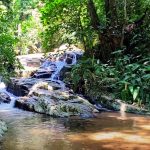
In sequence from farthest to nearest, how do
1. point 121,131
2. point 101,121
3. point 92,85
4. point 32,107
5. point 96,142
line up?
point 92,85 < point 32,107 < point 101,121 < point 121,131 < point 96,142

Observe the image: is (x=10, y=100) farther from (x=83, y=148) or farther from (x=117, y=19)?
(x=83, y=148)

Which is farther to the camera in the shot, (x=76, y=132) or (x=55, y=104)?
(x=55, y=104)

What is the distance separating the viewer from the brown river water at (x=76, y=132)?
8.86 meters

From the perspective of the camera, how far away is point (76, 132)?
1021 centimetres

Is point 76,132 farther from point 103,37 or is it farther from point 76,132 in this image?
point 103,37

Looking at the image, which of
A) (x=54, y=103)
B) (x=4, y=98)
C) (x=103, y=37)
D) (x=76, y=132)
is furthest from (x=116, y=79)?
(x=76, y=132)

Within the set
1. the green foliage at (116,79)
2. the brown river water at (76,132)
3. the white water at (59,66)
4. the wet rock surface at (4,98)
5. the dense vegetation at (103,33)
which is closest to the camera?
the brown river water at (76,132)

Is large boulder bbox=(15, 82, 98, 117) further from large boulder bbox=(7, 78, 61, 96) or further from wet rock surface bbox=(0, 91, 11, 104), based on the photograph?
large boulder bbox=(7, 78, 61, 96)

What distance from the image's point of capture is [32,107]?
13383mm

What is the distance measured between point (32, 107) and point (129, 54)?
224 inches

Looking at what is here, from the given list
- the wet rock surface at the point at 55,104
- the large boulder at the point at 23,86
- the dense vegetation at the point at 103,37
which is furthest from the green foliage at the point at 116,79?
the wet rock surface at the point at 55,104

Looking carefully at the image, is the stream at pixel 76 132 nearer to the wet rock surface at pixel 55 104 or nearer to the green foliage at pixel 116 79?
the wet rock surface at pixel 55 104

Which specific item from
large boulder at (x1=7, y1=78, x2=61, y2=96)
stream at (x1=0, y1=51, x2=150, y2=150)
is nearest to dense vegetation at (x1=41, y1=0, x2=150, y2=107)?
large boulder at (x1=7, y1=78, x2=61, y2=96)

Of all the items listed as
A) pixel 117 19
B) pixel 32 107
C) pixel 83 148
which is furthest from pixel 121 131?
pixel 117 19
